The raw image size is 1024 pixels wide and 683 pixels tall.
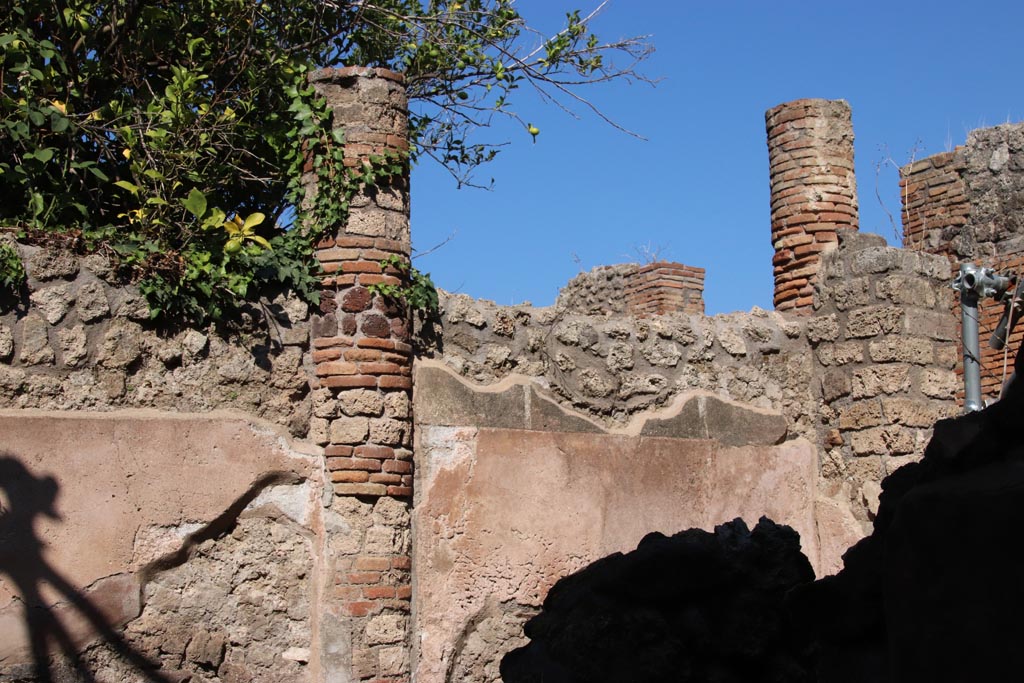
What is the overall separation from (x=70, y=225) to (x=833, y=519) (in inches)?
184

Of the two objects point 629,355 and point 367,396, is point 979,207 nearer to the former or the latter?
point 629,355

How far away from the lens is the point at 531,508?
240 inches

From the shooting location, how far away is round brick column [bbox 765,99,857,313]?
7.66m

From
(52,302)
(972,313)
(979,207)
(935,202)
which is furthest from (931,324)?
(52,302)

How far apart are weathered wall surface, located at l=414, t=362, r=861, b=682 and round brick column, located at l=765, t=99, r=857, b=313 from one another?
1112 millimetres

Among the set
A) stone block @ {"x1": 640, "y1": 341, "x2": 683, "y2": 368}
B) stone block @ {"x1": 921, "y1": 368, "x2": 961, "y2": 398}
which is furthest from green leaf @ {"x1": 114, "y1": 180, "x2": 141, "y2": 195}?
stone block @ {"x1": 921, "y1": 368, "x2": 961, "y2": 398}

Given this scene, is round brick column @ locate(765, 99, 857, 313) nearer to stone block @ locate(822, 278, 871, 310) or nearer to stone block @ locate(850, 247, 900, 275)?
stone block @ locate(822, 278, 871, 310)

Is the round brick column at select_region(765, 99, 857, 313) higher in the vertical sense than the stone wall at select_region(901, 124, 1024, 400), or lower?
lower

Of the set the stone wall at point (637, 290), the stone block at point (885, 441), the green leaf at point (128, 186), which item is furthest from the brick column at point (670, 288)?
the green leaf at point (128, 186)

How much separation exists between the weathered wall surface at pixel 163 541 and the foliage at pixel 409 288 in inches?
33.9

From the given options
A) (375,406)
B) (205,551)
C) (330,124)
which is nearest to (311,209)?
(330,124)

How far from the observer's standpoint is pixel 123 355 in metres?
5.12

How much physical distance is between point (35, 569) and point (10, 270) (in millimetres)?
1224

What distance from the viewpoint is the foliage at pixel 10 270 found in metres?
4.82
